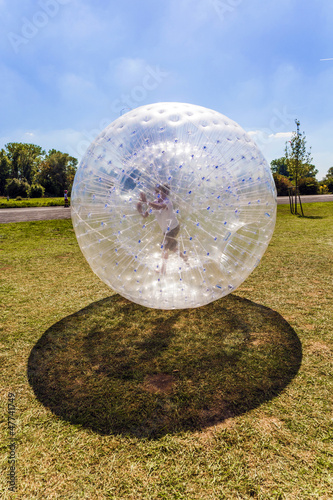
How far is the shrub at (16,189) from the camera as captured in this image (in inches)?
1415

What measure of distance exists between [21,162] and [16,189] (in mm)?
19806

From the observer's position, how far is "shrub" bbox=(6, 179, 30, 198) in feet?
118

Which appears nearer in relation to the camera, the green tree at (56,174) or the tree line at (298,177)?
the tree line at (298,177)

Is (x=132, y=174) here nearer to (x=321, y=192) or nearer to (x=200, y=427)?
(x=200, y=427)

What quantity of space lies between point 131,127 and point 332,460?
321 cm

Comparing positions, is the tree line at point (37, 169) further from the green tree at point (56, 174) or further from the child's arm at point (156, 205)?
the child's arm at point (156, 205)

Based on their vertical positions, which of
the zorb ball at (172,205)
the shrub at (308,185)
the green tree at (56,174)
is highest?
the green tree at (56,174)

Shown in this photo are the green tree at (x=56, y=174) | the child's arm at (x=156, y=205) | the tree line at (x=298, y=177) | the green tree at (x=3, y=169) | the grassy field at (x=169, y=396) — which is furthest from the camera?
the green tree at (x=3, y=169)

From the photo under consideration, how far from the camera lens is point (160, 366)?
2.88m

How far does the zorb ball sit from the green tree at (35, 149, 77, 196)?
46679mm

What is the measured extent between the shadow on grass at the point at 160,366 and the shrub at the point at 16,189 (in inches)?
1463

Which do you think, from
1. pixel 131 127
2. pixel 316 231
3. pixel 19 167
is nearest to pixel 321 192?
pixel 316 231

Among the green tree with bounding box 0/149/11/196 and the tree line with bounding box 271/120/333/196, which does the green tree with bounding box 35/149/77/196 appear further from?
the tree line with bounding box 271/120/333/196

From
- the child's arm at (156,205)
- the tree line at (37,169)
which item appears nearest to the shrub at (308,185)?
the tree line at (37,169)
